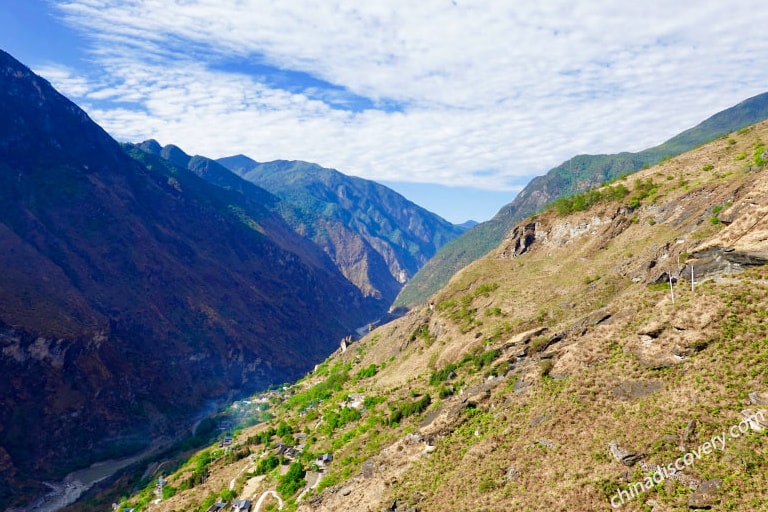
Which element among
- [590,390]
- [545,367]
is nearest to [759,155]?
[545,367]

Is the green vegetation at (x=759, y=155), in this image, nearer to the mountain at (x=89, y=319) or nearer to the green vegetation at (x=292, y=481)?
the green vegetation at (x=292, y=481)

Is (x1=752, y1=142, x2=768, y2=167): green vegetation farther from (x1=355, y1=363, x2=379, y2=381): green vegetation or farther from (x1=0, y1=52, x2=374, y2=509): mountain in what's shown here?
(x1=0, y1=52, x2=374, y2=509): mountain

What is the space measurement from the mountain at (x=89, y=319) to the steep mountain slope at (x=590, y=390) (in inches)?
2391

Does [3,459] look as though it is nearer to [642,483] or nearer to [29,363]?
[29,363]

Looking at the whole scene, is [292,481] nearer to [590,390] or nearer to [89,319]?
[590,390]

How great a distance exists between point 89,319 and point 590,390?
449 ft

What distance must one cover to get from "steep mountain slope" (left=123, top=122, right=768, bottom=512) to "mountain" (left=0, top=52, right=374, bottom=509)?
60726mm

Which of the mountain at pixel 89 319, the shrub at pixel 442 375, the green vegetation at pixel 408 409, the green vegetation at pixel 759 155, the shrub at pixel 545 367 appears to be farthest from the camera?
the mountain at pixel 89 319

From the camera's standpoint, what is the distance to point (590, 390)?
29984 millimetres

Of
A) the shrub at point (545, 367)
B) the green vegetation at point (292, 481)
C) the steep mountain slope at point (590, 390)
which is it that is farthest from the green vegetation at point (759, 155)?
the green vegetation at point (292, 481)

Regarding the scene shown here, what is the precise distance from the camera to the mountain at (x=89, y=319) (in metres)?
103

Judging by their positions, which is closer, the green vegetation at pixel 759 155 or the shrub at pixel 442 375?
the green vegetation at pixel 759 155

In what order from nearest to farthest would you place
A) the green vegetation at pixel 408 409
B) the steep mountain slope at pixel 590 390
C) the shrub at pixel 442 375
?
1. the steep mountain slope at pixel 590 390
2. the green vegetation at pixel 408 409
3. the shrub at pixel 442 375

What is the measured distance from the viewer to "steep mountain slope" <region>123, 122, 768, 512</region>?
23.5 metres
